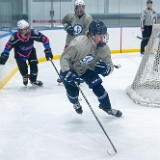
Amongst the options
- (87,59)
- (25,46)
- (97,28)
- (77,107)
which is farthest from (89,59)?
(25,46)

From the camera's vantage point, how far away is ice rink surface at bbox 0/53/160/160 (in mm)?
2486

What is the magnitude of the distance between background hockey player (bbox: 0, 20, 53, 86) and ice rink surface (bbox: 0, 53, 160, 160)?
0.70 feet

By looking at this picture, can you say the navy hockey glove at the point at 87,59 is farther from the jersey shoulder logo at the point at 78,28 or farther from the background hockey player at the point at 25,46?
the jersey shoulder logo at the point at 78,28

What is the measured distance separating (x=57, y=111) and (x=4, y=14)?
2.96 metres

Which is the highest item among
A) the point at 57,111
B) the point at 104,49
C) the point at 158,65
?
the point at 104,49

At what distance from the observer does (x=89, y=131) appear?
295cm

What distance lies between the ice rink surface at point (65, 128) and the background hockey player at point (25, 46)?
21 cm

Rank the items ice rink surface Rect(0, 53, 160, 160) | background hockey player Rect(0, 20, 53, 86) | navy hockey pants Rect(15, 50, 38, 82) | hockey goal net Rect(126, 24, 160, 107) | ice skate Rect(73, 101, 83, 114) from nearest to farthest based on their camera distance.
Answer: ice rink surface Rect(0, 53, 160, 160) → ice skate Rect(73, 101, 83, 114) → hockey goal net Rect(126, 24, 160, 107) → background hockey player Rect(0, 20, 53, 86) → navy hockey pants Rect(15, 50, 38, 82)

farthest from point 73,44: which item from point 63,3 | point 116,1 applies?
point 116,1

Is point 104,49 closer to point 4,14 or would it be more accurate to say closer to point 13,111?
point 13,111

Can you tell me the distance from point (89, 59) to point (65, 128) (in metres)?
0.54

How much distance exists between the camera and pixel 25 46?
4.34 metres

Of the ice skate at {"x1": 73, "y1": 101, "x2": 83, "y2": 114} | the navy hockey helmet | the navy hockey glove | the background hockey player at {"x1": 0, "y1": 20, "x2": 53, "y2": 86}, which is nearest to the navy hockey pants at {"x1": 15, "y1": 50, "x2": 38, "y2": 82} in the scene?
the background hockey player at {"x1": 0, "y1": 20, "x2": 53, "y2": 86}

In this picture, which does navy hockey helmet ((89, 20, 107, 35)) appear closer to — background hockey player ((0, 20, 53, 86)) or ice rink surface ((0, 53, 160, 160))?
ice rink surface ((0, 53, 160, 160))
